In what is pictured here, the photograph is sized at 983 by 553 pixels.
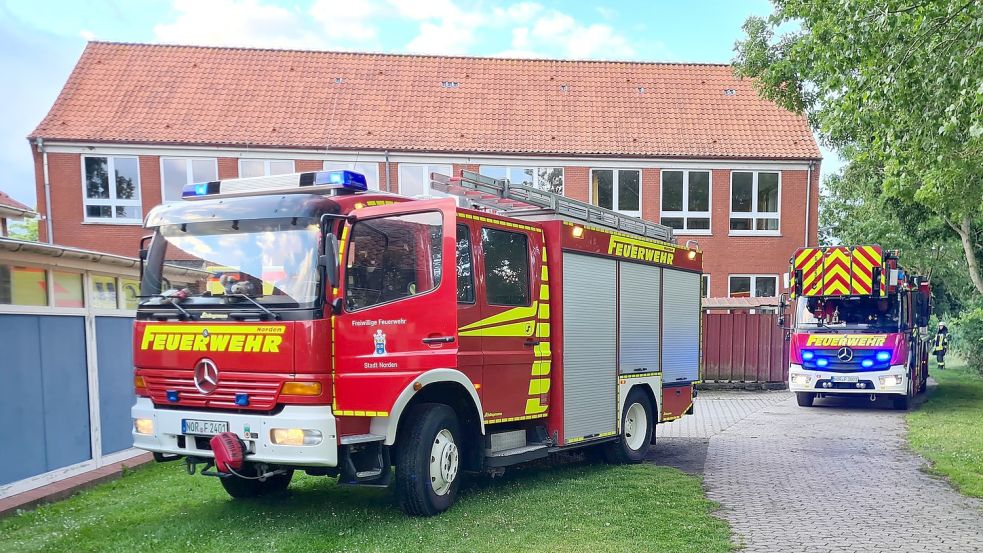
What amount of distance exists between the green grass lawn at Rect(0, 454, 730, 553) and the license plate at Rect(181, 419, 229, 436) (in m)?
0.85

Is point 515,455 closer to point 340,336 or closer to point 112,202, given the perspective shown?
point 340,336

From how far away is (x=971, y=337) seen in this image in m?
24.9

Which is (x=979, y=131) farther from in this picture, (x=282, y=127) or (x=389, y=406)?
(x=282, y=127)

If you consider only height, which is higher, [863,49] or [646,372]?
[863,49]

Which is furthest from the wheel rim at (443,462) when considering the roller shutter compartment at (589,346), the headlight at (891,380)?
the headlight at (891,380)

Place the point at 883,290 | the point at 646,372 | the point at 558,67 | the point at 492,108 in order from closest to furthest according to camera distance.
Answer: the point at 646,372 < the point at 883,290 < the point at 492,108 < the point at 558,67

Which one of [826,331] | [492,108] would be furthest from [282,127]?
[826,331]

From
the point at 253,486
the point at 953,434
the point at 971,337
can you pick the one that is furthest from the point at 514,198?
the point at 971,337

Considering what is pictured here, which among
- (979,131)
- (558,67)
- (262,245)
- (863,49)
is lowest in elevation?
(262,245)

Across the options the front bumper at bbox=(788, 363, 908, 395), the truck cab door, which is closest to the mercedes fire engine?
the front bumper at bbox=(788, 363, 908, 395)

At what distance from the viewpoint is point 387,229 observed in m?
6.32

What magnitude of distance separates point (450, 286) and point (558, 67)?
22.6m

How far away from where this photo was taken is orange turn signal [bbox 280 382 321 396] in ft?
19.3

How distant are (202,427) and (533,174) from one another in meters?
18.7
